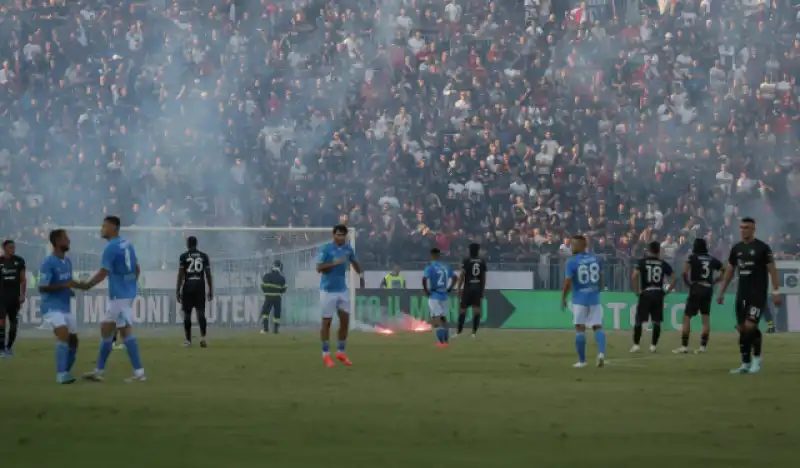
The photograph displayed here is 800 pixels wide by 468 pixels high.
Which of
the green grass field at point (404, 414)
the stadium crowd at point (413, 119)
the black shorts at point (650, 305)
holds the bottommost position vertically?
the green grass field at point (404, 414)

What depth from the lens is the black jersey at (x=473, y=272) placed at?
111 ft

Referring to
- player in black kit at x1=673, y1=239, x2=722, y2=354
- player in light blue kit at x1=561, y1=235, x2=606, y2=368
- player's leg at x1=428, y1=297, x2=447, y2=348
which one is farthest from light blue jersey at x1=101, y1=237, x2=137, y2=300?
player in black kit at x1=673, y1=239, x2=722, y2=354

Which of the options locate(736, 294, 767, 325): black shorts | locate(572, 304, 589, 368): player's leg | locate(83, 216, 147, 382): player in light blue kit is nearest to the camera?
locate(83, 216, 147, 382): player in light blue kit

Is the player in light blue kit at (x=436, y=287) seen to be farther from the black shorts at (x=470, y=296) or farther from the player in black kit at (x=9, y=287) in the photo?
the player in black kit at (x=9, y=287)

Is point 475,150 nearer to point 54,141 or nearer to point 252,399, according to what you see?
point 54,141

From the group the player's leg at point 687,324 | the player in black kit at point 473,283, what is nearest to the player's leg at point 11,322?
the player in black kit at point 473,283

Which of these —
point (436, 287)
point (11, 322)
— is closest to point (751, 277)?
point (436, 287)

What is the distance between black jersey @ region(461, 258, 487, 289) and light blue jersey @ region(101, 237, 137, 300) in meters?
16.1

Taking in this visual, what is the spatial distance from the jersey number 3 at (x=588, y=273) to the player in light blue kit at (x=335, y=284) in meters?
3.56

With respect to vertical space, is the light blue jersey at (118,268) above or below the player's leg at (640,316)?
above

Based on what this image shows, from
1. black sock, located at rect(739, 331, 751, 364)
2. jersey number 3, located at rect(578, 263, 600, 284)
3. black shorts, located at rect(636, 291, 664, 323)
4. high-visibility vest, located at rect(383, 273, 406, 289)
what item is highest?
jersey number 3, located at rect(578, 263, 600, 284)

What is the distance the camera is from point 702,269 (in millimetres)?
28109

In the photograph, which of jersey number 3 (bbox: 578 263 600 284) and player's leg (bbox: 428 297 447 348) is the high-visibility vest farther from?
jersey number 3 (bbox: 578 263 600 284)

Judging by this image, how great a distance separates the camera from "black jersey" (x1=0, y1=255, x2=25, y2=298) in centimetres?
2597
